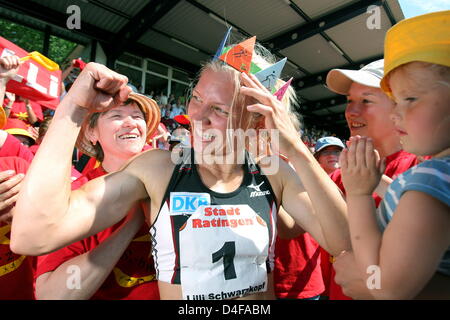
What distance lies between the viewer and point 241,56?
1406 millimetres

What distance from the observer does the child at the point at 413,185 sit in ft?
2.36

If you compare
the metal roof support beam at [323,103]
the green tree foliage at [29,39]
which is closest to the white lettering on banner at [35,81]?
the green tree foliage at [29,39]

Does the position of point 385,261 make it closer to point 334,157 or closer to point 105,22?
point 334,157

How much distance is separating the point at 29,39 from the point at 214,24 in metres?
6.03

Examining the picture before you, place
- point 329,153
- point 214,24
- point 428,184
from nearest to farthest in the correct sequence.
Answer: point 428,184 → point 329,153 → point 214,24

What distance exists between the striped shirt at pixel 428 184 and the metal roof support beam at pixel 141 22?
26.2ft

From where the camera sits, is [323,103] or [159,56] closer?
[159,56]

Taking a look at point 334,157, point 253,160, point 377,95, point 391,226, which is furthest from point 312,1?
point 391,226

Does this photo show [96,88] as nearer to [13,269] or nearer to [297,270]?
[13,269]

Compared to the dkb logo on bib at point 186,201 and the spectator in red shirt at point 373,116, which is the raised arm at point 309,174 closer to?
the dkb logo on bib at point 186,201

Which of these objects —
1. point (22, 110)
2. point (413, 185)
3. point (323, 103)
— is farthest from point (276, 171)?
point (323, 103)

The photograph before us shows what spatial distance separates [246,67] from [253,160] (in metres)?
0.50

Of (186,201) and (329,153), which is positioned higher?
(329,153)

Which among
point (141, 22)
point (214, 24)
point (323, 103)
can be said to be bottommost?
point (141, 22)
